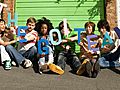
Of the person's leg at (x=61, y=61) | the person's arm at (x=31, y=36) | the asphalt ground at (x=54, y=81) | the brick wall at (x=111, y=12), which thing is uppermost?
the brick wall at (x=111, y=12)

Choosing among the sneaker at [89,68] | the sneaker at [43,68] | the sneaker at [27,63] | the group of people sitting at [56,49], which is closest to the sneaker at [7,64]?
the group of people sitting at [56,49]

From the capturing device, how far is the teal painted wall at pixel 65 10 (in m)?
8.36

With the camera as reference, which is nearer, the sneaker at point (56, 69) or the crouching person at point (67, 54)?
the sneaker at point (56, 69)

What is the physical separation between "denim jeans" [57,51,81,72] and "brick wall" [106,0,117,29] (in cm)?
179

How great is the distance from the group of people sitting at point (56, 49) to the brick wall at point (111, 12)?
1.09m

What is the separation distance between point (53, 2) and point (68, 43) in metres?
1.72

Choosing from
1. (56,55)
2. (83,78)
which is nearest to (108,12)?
(56,55)

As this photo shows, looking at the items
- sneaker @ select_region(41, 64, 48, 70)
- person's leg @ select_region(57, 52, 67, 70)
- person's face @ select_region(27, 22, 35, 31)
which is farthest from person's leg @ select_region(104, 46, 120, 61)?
person's face @ select_region(27, 22, 35, 31)

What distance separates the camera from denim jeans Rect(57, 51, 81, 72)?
6654 mm

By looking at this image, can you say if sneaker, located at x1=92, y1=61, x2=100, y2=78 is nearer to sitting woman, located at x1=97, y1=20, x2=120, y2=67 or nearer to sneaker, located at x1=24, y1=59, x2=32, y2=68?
sitting woman, located at x1=97, y1=20, x2=120, y2=67

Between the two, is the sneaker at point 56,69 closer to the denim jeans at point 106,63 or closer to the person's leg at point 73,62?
the person's leg at point 73,62

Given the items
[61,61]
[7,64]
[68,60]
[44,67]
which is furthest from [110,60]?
[7,64]

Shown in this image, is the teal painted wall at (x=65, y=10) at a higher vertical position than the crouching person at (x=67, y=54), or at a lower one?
higher

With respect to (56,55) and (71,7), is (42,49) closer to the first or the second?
(56,55)
